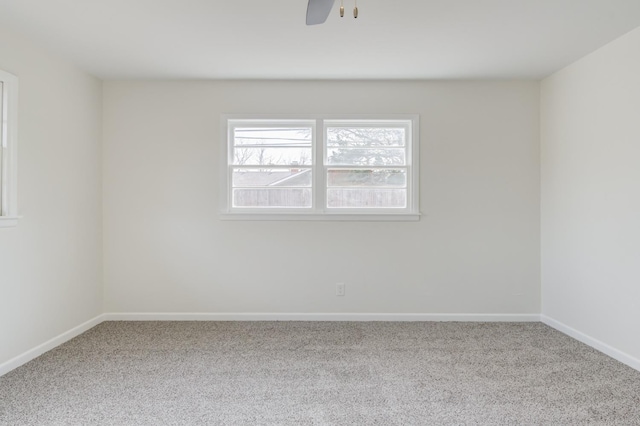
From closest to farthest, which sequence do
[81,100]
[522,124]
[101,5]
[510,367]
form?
[101,5] → [510,367] → [81,100] → [522,124]

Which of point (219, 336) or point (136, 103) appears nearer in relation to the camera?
point (219, 336)

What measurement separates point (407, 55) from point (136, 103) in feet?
8.86

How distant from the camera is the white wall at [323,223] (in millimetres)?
4262

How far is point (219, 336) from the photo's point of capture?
12.3 ft

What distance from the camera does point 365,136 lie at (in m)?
4.38

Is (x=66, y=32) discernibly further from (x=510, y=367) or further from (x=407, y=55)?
(x=510, y=367)

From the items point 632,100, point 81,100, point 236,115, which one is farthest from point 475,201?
point 81,100

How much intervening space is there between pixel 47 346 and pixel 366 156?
330cm

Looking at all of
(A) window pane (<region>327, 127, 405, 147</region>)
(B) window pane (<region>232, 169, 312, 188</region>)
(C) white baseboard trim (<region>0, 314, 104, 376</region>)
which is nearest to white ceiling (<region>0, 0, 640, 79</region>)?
(A) window pane (<region>327, 127, 405, 147</region>)

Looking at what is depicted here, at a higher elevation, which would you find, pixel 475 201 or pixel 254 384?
pixel 475 201

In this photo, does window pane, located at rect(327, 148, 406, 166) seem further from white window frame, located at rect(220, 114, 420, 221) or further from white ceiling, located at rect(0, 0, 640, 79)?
white ceiling, located at rect(0, 0, 640, 79)

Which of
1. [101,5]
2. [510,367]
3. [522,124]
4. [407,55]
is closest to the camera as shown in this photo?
[101,5]

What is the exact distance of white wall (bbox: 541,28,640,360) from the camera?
308cm

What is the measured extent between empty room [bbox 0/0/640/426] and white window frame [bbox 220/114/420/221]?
2cm
